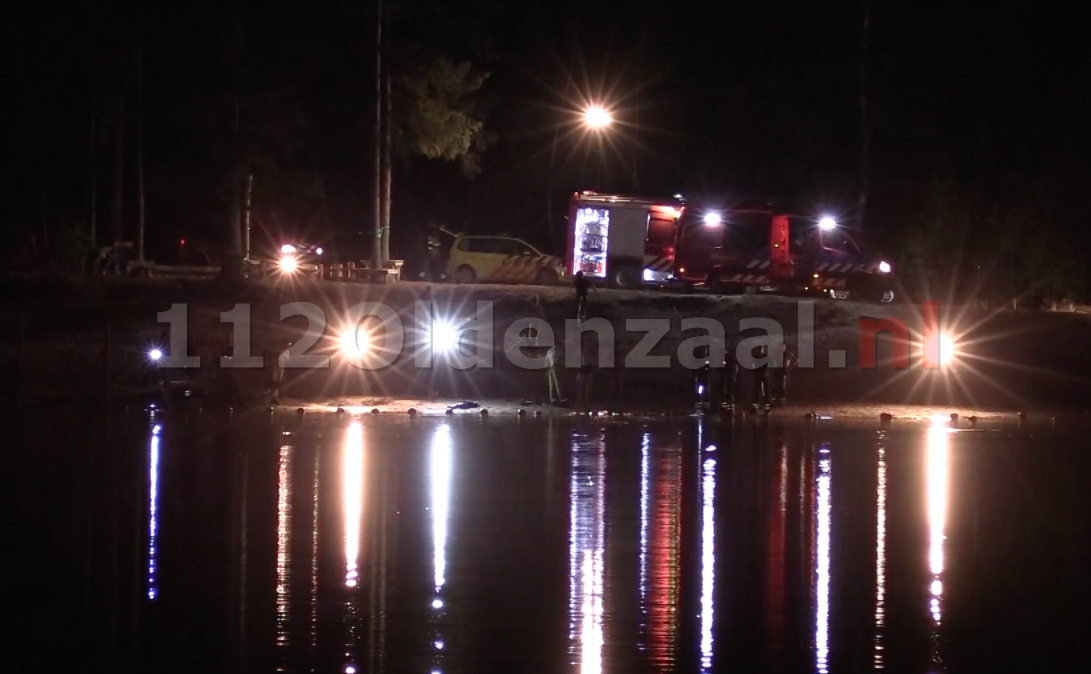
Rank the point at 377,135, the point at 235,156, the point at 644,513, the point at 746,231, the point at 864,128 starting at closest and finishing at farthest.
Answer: the point at 644,513
the point at 235,156
the point at 377,135
the point at 746,231
the point at 864,128

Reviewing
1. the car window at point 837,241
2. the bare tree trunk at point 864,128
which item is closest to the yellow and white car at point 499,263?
the car window at point 837,241

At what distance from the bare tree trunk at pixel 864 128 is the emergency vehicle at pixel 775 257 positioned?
364 inches

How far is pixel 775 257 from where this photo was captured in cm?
3962

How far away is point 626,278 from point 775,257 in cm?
425

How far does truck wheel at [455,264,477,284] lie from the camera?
1716 inches

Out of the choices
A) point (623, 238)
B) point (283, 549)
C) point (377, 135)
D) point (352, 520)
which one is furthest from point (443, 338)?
point (283, 549)

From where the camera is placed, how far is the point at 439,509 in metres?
16.4

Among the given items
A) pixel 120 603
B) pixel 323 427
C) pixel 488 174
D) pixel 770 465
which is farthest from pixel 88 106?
pixel 120 603

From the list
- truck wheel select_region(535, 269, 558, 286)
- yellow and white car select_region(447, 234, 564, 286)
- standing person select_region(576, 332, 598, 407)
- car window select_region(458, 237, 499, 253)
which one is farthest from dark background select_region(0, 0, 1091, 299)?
standing person select_region(576, 332, 598, 407)

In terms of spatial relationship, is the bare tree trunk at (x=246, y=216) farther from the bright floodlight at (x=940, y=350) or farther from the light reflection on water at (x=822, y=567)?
the light reflection on water at (x=822, y=567)

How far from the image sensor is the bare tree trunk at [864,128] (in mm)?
48719

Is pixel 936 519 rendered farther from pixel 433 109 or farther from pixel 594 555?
pixel 433 109

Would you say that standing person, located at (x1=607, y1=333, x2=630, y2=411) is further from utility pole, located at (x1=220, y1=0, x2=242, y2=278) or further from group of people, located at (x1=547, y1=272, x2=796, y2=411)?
utility pole, located at (x1=220, y1=0, x2=242, y2=278)

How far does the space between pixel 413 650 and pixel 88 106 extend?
43.8 meters
